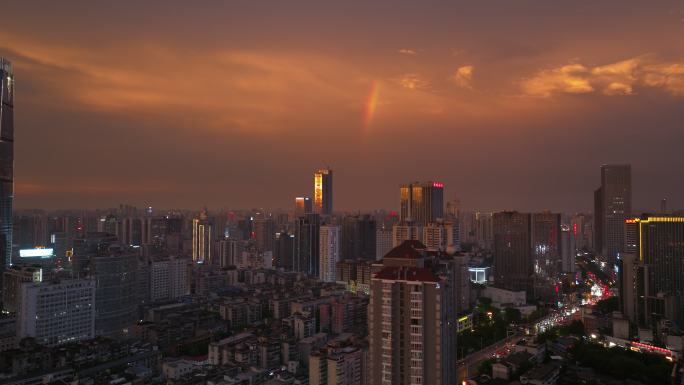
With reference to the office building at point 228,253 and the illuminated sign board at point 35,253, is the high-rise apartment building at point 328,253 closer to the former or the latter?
the office building at point 228,253

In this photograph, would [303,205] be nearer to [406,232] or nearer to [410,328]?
[406,232]

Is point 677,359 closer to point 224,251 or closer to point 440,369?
point 440,369

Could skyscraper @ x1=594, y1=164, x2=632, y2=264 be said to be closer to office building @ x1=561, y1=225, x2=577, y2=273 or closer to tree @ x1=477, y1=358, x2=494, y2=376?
office building @ x1=561, y1=225, x2=577, y2=273

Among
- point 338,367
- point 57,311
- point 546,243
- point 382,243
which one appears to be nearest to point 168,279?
point 57,311

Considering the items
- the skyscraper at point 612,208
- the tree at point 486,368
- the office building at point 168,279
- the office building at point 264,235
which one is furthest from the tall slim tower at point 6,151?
the skyscraper at point 612,208

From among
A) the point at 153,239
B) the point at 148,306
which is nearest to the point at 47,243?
the point at 153,239

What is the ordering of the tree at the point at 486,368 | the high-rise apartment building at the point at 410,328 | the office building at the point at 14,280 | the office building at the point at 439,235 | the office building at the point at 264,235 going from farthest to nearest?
1. the office building at the point at 264,235
2. the office building at the point at 439,235
3. the office building at the point at 14,280
4. the tree at the point at 486,368
5. the high-rise apartment building at the point at 410,328

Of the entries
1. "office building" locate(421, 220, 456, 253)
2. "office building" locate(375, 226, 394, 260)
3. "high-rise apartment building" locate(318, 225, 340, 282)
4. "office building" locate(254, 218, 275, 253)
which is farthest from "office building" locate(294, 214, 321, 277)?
"office building" locate(254, 218, 275, 253)
